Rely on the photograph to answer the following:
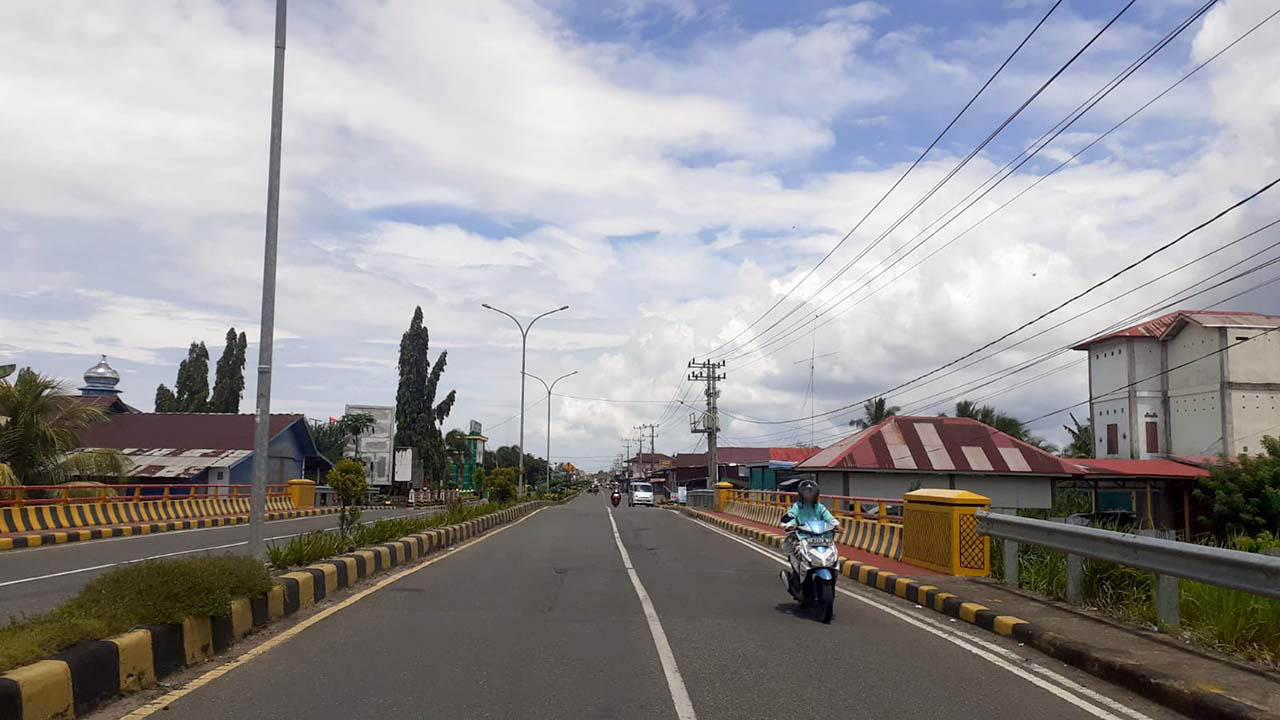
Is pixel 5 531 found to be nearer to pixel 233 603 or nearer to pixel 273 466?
pixel 233 603

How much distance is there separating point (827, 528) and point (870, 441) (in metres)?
27.9

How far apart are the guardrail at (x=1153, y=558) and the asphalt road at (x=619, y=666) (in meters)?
1.31

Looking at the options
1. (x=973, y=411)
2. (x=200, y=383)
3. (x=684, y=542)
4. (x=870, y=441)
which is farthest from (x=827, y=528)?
(x=200, y=383)

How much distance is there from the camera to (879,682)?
23.9ft

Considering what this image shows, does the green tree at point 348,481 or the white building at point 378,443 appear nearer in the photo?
the green tree at point 348,481

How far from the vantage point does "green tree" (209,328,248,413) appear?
6544 cm

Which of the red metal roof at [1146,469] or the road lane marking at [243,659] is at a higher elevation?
the red metal roof at [1146,469]

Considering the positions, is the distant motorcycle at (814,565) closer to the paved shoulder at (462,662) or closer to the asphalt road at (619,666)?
the asphalt road at (619,666)

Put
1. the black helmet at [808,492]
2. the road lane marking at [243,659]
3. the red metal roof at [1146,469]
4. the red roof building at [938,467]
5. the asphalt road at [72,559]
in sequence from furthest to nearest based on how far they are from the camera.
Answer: the red metal roof at [1146,469], the red roof building at [938,467], the asphalt road at [72,559], the black helmet at [808,492], the road lane marking at [243,659]

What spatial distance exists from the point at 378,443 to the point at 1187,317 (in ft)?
162

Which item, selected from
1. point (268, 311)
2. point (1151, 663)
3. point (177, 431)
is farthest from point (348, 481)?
point (177, 431)

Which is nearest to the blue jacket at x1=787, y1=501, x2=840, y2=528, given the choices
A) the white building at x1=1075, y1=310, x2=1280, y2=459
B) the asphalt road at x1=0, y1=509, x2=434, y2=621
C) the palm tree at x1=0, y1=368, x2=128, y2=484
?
the asphalt road at x1=0, y1=509, x2=434, y2=621

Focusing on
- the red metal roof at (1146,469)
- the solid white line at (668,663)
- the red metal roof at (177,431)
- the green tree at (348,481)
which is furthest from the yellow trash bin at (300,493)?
the red metal roof at (1146,469)

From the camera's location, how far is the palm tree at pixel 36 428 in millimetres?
22516
